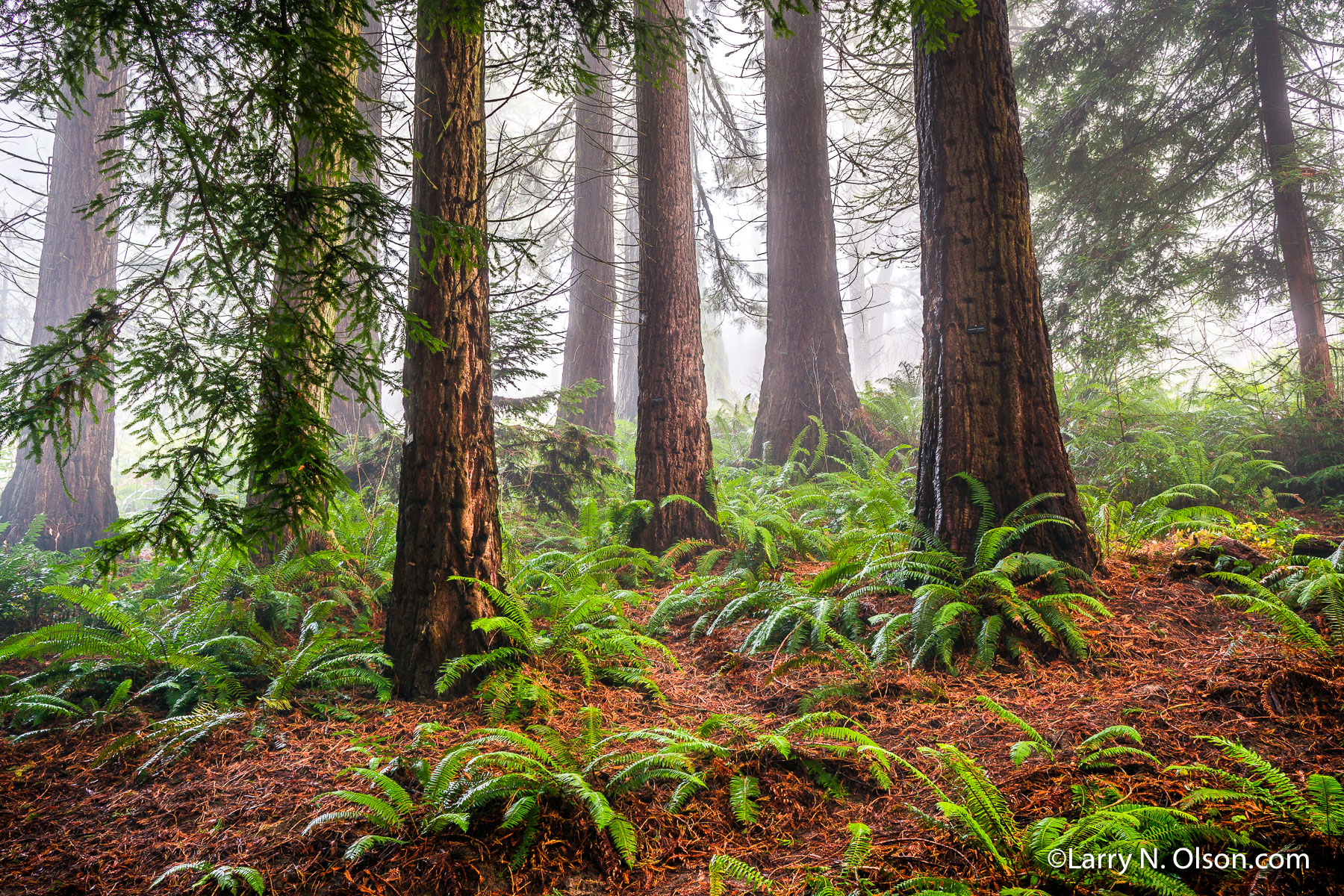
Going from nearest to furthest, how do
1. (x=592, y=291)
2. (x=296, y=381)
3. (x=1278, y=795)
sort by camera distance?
(x=1278, y=795) < (x=296, y=381) < (x=592, y=291)

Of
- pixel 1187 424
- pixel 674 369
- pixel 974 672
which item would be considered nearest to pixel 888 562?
pixel 974 672

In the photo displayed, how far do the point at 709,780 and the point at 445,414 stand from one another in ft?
7.35

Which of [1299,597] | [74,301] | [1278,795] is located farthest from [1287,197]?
[74,301]

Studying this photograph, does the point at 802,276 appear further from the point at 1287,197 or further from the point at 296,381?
the point at 296,381

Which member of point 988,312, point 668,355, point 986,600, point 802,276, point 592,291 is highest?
point 592,291

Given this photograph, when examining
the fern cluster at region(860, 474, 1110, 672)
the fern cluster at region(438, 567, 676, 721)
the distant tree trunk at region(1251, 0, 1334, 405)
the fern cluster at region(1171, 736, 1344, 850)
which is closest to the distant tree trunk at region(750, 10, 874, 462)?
the fern cluster at region(860, 474, 1110, 672)

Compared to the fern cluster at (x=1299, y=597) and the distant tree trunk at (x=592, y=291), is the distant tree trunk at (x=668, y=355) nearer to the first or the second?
the fern cluster at (x=1299, y=597)

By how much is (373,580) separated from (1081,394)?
9.12 metres

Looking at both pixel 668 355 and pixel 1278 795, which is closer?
pixel 1278 795

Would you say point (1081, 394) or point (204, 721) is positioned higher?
point (1081, 394)

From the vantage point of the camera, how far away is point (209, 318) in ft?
10.3

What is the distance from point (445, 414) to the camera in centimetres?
349

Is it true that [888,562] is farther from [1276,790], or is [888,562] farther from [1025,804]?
[1276,790]

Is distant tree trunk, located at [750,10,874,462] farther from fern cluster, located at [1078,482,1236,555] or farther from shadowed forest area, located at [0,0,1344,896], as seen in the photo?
fern cluster, located at [1078,482,1236,555]
